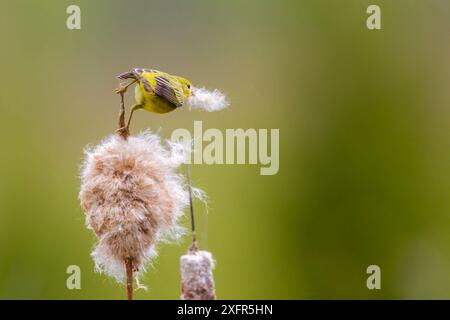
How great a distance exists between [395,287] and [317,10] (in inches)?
41.6

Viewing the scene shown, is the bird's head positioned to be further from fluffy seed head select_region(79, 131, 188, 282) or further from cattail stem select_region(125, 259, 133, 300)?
cattail stem select_region(125, 259, 133, 300)

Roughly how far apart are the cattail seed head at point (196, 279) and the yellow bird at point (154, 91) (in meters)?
0.35

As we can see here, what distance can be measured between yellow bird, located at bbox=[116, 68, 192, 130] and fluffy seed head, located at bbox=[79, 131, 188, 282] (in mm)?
88

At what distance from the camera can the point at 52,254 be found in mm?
1951

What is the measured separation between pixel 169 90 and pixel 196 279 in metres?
0.42

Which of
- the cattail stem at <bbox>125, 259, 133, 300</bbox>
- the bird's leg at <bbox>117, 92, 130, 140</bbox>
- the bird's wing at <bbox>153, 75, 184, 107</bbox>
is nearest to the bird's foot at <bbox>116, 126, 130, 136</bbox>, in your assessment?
the bird's leg at <bbox>117, 92, 130, 140</bbox>

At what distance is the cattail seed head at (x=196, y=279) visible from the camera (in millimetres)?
1054

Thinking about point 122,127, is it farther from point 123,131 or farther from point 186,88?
point 186,88

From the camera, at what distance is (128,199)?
112cm

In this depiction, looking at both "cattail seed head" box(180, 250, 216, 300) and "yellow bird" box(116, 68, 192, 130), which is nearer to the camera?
"cattail seed head" box(180, 250, 216, 300)

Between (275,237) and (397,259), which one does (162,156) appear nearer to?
(275,237)

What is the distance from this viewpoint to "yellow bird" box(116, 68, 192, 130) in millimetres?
1209
